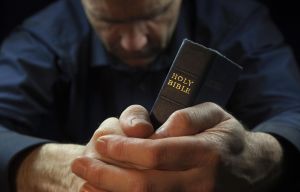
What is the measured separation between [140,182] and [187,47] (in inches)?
5.5

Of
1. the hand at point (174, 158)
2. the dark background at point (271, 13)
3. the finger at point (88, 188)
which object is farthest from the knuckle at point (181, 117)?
the dark background at point (271, 13)

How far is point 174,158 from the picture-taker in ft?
1.77

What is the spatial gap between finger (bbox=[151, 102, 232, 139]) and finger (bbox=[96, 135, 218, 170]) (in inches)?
0.5

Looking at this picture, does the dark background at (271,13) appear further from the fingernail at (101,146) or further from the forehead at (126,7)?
the fingernail at (101,146)

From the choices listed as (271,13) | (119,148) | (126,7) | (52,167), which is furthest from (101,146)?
(271,13)

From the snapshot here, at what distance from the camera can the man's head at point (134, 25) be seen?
89 centimetres

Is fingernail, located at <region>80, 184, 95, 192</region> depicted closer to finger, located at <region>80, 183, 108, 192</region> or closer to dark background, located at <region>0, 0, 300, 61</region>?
finger, located at <region>80, 183, 108, 192</region>

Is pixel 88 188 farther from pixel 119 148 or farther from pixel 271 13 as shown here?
pixel 271 13

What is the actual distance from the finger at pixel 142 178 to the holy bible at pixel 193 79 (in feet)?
0.20

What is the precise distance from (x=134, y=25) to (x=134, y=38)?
0.02 m

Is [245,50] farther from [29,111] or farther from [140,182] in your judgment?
[140,182]

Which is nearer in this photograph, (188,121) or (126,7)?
(188,121)

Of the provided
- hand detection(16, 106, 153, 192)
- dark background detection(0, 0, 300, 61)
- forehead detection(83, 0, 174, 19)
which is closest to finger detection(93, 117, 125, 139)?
hand detection(16, 106, 153, 192)

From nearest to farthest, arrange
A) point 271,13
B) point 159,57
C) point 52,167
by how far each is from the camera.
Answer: point 52,167 → point 159,57 → point 271,13
